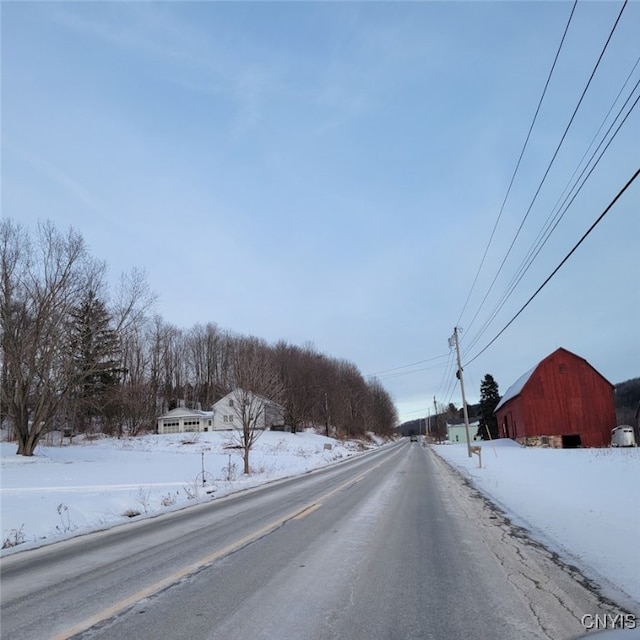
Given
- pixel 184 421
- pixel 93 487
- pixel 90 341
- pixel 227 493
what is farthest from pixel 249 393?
pixel 184 421

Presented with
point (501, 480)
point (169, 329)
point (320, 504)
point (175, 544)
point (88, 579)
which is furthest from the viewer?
point (169, 329)

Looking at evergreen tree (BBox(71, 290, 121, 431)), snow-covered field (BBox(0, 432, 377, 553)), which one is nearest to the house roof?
snow-covered field (BBox(0, 432, 377, 553))

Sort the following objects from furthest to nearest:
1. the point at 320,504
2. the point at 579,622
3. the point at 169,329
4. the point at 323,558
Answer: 1. the point at 169,329
2. the point at 320,504
3. the point at 323,558
4. the point at 579,622

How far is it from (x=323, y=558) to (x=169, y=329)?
83.7 m

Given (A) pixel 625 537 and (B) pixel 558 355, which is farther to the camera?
(B) pixel 558 355

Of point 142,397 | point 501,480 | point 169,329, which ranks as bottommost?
point 501,480

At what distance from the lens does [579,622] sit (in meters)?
4.41

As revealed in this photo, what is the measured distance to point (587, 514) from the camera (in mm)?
9984

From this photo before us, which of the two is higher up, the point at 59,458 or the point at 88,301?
the point at 88,301

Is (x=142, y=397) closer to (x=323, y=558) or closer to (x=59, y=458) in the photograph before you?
(x=59, y=458)

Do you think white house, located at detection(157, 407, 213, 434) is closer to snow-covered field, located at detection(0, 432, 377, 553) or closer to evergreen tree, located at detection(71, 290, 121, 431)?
snow-covered field, located at detection(0, 432, 377, 553)

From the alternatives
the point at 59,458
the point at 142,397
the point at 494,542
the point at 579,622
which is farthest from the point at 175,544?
the point at 142,397

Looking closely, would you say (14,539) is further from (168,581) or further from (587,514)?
(587,514)

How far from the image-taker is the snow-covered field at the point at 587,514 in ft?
20.5
